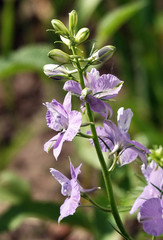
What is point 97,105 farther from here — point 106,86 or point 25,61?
point 25,61

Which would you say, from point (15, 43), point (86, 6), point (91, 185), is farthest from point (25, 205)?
point (15, 43)

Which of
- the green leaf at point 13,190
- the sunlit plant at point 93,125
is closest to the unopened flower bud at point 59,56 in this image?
the sunlit plant at point 93,125

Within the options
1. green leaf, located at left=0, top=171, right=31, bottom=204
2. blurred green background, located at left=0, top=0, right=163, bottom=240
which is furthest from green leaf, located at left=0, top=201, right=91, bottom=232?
green leaf, located at left=0, top=171, right=31, bottom=204

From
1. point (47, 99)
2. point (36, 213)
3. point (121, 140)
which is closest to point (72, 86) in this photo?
point (121, 140)

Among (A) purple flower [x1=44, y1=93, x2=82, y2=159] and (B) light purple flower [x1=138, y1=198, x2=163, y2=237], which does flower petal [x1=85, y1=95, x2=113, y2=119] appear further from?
(B) light purple flower [x1=138, y1=198, x2=163, y2=237]

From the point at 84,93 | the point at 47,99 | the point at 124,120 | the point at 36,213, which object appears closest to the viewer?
the point at 84,93

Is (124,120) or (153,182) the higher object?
(124,120)

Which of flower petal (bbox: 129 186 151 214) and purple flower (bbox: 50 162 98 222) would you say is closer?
purple flower (bbox: 50 162 98 222)
